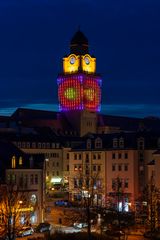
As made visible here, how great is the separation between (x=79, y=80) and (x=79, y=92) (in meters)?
3.55

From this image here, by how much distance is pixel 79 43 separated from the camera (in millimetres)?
192750

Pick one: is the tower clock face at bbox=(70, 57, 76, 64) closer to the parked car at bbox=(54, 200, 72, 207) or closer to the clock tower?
the clock tower

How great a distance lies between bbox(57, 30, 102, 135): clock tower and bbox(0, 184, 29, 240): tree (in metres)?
112

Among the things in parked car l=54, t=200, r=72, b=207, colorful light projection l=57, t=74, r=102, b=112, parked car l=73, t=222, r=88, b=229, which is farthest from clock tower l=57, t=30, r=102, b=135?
parked car l=73, t=222, r=88, b=229

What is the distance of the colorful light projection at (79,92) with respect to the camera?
190375mm

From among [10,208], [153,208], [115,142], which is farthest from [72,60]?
[10,208]

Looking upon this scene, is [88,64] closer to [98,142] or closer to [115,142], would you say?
[98,142]

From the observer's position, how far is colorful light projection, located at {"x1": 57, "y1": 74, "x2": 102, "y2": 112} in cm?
19038

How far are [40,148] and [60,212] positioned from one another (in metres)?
53.7

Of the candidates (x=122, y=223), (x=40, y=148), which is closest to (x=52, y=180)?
(x=40, y=148)

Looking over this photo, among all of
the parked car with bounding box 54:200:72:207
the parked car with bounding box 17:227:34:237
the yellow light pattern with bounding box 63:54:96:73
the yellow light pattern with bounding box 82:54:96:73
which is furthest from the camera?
the yellow light pattern with bounding box 82:54:96:73

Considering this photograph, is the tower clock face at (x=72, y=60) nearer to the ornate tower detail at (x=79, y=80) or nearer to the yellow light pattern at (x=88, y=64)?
the ornate tower detail at (x=79, y=80)

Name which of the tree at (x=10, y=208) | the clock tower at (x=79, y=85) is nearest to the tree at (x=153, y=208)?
the tree at (x=10, y=208)

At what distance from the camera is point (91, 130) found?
189875 millimetres
